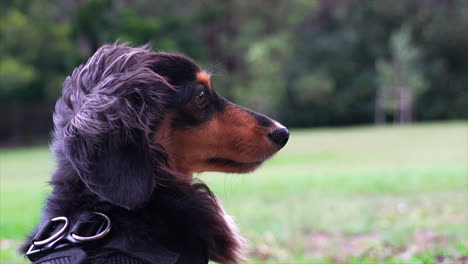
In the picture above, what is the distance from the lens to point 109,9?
108 ft

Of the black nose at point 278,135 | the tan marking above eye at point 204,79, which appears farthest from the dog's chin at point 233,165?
the tan marking above eye at point 204,79

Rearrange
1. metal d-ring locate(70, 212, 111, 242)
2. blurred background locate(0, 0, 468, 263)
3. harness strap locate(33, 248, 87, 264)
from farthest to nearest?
blurred background locate(0, 0, 468, 263) → metal d-ring locate(70, 212, 111, 242) → harness strap locate(33, 248, 87, 264)

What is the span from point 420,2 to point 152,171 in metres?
43.9

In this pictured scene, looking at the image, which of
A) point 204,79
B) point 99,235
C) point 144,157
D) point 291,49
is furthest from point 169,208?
point 291,49

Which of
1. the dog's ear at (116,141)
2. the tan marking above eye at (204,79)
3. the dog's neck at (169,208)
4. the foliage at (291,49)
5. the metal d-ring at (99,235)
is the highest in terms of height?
the foliage at (291,49)

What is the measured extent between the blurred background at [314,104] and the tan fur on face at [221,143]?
534 mm

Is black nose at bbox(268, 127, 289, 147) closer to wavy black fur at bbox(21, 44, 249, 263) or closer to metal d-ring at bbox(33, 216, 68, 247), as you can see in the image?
wavy black fur at bbox(21, 44, 249, 263)

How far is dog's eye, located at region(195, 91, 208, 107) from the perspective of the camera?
10.1 feet

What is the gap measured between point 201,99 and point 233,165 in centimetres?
45

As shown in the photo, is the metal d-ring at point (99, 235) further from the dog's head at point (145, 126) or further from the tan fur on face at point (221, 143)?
the tan fur on face at point (221, 143)

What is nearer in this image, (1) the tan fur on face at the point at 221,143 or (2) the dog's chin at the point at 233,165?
(1) the tan fur on face at the point at 221,143

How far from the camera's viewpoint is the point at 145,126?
2.70 metres

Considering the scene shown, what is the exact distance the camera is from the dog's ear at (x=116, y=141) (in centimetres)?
245

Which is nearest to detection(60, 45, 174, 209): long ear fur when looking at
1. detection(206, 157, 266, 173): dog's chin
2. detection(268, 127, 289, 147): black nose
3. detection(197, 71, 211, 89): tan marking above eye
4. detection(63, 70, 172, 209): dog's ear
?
detection(63, 70, 172, 209): dog's ear
